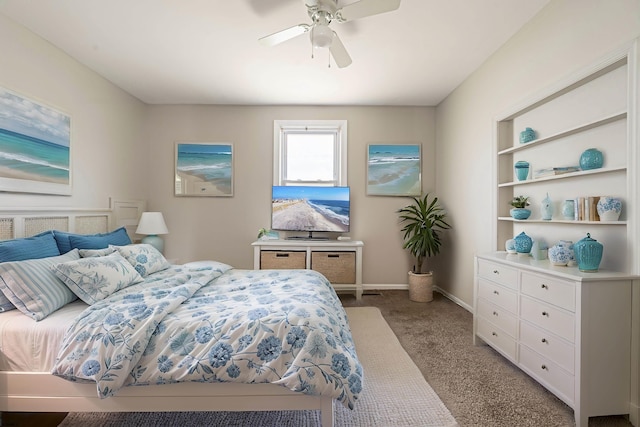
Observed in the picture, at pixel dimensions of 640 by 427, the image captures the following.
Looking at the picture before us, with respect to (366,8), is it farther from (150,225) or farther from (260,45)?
(150,225)

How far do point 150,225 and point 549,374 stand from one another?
Answer: 3.93 m

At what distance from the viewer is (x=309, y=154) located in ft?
14.7

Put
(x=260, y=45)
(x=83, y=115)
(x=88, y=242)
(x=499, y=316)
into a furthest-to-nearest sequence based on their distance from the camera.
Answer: (x=83, y=115) < (x=260, y=45) < (x=88, y=242) < (x=499, y=316)

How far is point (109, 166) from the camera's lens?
11.6 feet

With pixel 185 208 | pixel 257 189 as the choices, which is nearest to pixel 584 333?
pixel 257 189

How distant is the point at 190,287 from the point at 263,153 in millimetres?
2733

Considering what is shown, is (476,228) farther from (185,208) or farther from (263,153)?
(185,208)

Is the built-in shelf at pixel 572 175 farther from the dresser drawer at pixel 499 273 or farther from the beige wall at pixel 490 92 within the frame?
the dresser drawer at pixel 499 273

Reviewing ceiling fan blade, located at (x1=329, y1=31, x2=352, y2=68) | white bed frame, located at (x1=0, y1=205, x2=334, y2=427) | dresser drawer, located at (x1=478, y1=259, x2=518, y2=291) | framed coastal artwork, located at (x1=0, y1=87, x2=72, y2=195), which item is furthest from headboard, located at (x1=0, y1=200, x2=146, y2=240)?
dresser drawer, located at (x1=478, y1=259, x2=518, y2=291)

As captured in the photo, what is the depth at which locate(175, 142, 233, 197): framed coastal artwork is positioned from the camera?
170 inches

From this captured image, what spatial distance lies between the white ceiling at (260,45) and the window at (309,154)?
551 mm

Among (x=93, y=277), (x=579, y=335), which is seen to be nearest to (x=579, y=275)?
(x=579, y=335)

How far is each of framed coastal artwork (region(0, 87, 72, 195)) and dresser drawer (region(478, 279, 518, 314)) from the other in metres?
3.78

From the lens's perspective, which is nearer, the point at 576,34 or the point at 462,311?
the point at 576,34
